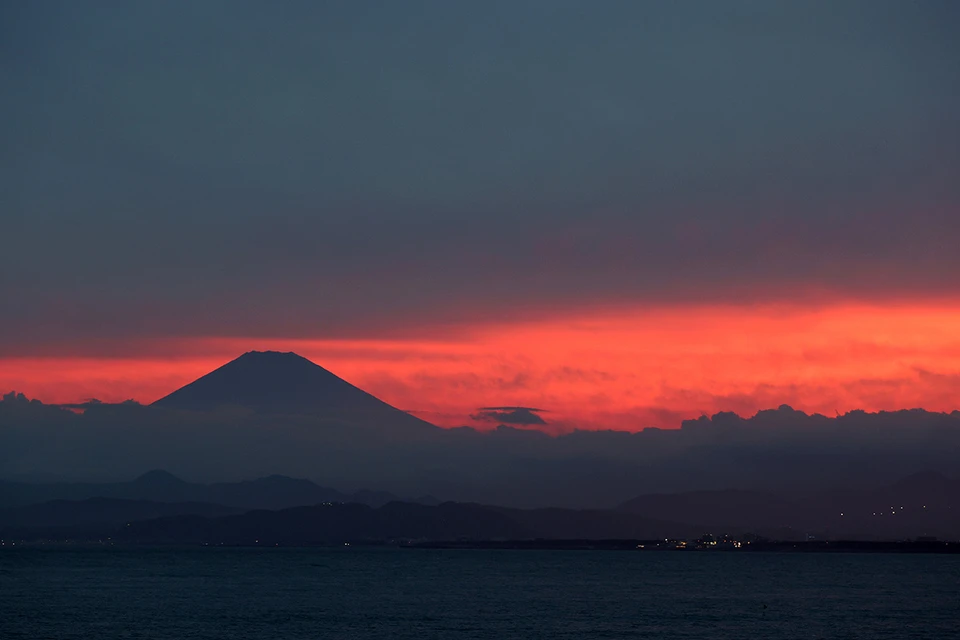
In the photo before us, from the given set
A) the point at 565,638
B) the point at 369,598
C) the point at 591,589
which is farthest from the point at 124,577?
the point at 565,638

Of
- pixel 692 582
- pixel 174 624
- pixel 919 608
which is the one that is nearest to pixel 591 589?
pixel 692 582

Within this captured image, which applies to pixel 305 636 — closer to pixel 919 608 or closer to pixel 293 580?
pixel 919 608

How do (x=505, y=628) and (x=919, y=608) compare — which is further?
(x=919, y=608)

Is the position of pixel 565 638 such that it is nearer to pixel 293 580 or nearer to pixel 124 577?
pixel 293 580

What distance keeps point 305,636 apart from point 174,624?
15784mm

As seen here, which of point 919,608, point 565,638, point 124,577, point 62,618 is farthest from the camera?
point 124,577

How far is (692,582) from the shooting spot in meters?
165

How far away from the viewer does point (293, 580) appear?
16800cm

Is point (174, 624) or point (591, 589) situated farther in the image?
point (591, 589)

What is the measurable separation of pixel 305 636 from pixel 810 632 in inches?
1553

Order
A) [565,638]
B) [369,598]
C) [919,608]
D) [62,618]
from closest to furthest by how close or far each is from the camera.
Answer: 1. [565,638]
2. [62,618]
3. [919,608]
4. [369,598]

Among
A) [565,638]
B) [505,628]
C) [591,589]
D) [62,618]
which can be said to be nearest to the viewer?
[565,638]

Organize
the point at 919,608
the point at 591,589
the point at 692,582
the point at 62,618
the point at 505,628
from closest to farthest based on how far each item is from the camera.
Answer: the point at 505,628
the point at 62,618
the point at 919,608
the point at 591,589
the point at 692,582

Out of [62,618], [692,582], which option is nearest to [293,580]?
[692,582]
